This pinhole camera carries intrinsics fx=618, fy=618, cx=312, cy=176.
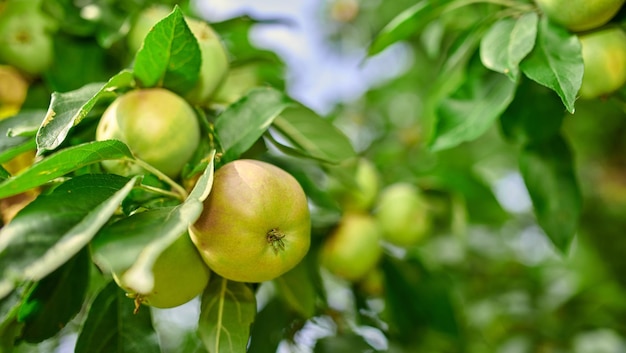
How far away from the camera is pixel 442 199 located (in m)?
1.47

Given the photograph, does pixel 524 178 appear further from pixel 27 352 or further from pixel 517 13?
pixel 27 352

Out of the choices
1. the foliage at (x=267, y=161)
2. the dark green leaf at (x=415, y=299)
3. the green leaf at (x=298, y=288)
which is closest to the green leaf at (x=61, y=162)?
the foliage at (x=267, y=161)

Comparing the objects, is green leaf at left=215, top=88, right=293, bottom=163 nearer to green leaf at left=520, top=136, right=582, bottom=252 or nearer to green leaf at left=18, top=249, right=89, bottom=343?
green leaf at left=18, top=249, right=89, bottom=343

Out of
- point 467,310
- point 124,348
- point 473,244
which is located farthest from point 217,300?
point 473,244

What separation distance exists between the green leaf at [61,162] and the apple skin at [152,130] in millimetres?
82

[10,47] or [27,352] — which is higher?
[10,47]

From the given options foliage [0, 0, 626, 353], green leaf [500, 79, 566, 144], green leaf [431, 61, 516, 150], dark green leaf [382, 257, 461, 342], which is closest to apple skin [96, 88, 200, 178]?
foliage [0, 0, 626, 353]

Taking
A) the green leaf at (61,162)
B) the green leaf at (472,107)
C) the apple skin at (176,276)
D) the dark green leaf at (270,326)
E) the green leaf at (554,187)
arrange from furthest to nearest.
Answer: the dark green leaf at (270,326), the green leaf at (554,187), the green leaf at (472,107), the apple skin at (176,276), the green leaf at (61,162)

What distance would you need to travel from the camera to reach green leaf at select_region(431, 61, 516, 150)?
3.20ft

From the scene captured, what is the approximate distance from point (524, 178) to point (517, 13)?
29 centimetres

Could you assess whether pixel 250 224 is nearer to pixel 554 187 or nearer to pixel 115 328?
pixel 115 328

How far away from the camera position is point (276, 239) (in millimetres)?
758

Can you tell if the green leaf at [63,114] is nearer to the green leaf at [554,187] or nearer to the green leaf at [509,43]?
the green leaf at [509,43]

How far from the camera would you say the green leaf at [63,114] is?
0.72m
